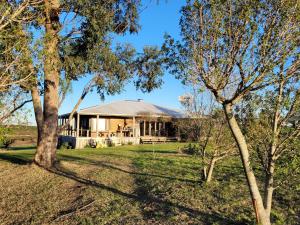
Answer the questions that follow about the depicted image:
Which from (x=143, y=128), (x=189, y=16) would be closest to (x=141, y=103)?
(x=143, y=128)

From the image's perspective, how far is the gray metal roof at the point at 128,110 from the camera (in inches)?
1305

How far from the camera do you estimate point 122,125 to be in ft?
121

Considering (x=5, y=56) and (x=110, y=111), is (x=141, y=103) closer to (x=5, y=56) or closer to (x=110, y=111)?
(x=110, y=111)

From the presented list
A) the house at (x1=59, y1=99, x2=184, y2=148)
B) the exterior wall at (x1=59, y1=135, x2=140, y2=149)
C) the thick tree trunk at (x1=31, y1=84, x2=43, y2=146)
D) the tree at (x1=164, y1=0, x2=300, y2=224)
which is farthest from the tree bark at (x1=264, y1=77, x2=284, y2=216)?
the house at (x1=59, y1=99, x2=184, y2=148)

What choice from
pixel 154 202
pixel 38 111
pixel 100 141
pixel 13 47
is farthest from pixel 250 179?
pixel 100 141

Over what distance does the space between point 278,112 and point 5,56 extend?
22.4ft

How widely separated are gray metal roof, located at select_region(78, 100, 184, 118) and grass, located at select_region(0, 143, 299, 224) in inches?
733

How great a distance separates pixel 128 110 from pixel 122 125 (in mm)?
1936

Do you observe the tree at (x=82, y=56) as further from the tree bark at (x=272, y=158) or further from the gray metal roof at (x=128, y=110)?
the gray metal roof at (x=128, y=110)

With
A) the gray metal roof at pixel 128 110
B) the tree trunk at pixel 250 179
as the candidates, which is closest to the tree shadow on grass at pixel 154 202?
the tree trunk at pixel 250 179

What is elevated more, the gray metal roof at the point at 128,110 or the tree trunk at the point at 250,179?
the gray metal roof at the point at 128,110

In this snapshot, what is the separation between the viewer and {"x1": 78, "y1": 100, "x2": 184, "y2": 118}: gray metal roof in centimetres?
3316

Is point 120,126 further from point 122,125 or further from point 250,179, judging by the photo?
point 250,179

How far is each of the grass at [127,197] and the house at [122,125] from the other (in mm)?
17503
